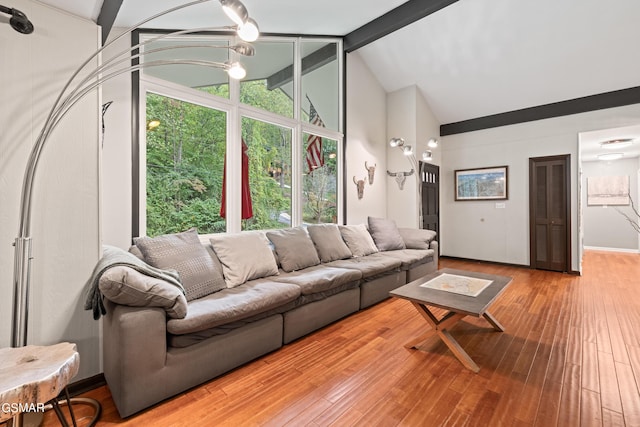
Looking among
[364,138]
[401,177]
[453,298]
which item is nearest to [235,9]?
[453,298]

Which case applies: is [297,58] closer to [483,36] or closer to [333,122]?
[333,122]

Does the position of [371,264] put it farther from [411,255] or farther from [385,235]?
[385,235]

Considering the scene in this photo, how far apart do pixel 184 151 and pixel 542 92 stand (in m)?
5.71

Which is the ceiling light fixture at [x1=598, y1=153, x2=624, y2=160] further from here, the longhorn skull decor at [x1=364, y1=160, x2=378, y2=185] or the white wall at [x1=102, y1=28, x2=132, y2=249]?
the white wall at [x1=102, y1=28, x2=132, y2=249]

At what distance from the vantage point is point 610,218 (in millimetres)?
7504

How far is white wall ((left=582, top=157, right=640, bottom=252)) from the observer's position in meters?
7.18

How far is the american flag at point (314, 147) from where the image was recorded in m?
4.43

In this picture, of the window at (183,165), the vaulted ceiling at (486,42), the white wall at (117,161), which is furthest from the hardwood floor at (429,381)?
the vaulted ceiling at (486,42)

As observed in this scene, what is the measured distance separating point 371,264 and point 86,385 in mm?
2634

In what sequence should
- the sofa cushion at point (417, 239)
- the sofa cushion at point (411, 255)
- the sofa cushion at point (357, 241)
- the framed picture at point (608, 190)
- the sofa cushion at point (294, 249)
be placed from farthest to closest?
the framed picture at point (608, 190) → the sofa cushion at point (417, 239) → the sofa cushion at point (357, 241) → the sofa cushion at point (411, 255) → the sofa cushion at point (294, 249)

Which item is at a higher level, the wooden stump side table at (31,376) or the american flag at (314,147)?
the american flag at (314,147)

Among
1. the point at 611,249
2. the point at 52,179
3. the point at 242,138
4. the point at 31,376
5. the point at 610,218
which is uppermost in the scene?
the point at 242,138

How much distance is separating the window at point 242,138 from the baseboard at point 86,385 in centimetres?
128

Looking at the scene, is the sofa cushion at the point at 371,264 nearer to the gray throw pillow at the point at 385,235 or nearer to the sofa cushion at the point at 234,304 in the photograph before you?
the gray throw pillow at the point at 385,235
